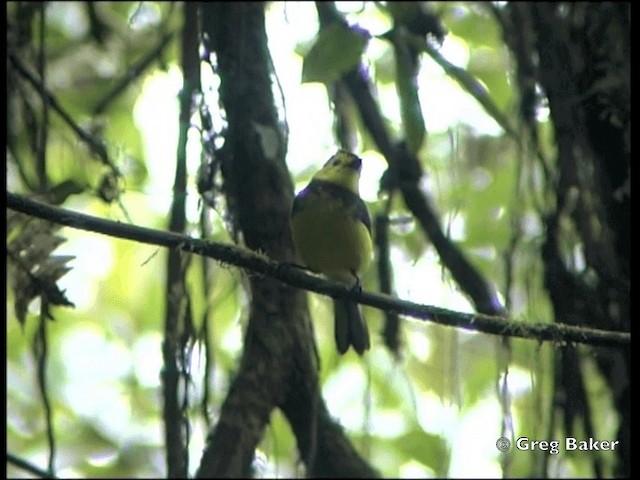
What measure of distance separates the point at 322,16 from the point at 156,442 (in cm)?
173

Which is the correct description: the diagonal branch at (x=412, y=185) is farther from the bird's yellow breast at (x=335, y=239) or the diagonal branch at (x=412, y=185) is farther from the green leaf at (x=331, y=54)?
the green leaf at (x=331, y=54)

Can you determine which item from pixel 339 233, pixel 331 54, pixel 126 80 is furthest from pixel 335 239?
pixel 126 80

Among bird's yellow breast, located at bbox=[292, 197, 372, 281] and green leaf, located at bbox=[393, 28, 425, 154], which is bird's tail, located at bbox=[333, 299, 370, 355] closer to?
bird's yellow breast, located at bbox=[292, 197, 372, 281]

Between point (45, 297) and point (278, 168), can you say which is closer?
point (45, 297)

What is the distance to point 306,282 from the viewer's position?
7.27 feet

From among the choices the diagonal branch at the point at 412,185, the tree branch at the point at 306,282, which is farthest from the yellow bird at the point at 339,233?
the tree branch at the point at 306,282

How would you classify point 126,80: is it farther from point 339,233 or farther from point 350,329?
point 350,329

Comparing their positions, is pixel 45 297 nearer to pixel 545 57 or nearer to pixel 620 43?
pixel 545 57

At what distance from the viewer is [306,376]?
283 cm

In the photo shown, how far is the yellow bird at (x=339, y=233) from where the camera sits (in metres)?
3.29

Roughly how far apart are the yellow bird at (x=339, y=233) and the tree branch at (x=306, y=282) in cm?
98

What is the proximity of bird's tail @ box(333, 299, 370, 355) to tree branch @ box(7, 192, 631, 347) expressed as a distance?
1106 mm

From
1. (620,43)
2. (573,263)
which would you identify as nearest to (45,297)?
(573,263)

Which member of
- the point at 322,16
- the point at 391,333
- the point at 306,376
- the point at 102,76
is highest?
the point at 102,76
